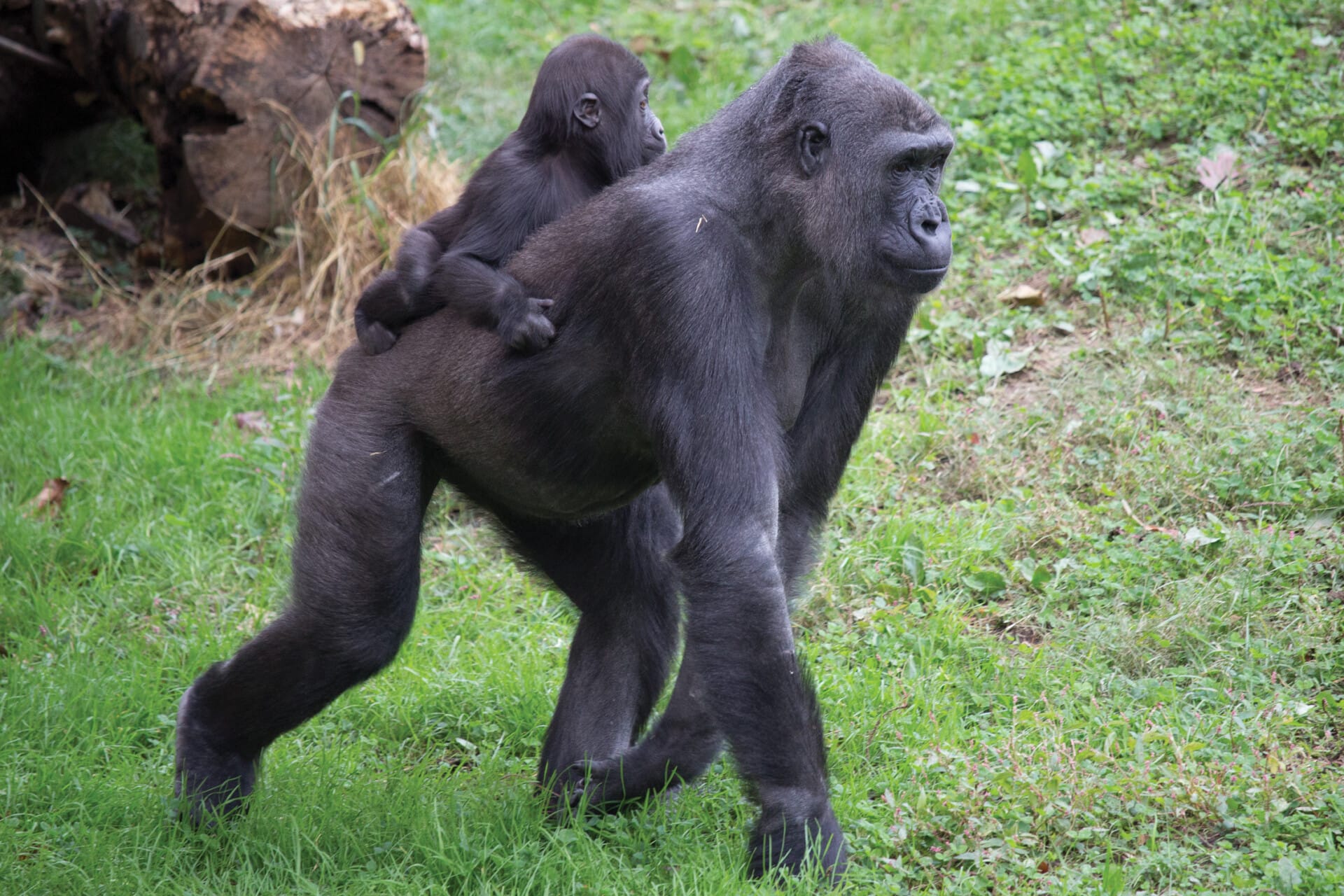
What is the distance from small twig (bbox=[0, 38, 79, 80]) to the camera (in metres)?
7.09

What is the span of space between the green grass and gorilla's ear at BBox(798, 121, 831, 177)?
5.63 ft

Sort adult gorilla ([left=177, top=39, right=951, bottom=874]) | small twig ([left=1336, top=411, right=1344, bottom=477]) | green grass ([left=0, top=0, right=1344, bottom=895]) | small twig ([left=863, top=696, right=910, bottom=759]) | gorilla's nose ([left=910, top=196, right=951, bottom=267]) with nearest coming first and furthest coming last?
adult gorilla ([left=177, top=39, right=951, bottom=874]), gorilla's nose ([left=910, top=196, right=951, bottom=267]), green grass ([left=0, top=0, right=1344, bottom=895]), small twig ([left=863, top=696, right=910, bottom=759]), small twig ([left=1336, top=411, right=1344, bottom=477])

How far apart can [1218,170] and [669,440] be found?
4.20m

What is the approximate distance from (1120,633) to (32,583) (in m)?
4.10

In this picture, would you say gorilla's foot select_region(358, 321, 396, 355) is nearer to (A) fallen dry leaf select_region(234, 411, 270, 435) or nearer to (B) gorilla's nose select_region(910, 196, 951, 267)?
(B) gorilla's nose select_region(910, 196, 951, 267)

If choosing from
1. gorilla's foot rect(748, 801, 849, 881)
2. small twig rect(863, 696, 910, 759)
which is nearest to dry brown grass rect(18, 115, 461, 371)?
small twig rect(863, 696, 910, 759)

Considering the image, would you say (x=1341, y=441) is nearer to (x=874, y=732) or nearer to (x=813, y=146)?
(x=874, y=732)

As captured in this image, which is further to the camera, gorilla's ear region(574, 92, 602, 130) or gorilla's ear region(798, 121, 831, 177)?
gorilla's ear region(574, 92, 602, 130)

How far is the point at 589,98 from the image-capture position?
426 cm

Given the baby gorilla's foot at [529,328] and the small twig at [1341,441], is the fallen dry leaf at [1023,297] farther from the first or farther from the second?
the baby gorilla's foot at [529,328]

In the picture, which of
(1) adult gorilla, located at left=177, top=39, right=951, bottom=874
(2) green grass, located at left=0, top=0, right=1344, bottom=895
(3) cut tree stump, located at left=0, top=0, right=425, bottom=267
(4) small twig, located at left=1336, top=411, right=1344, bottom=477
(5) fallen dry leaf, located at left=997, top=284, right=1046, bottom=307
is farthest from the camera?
(3) cut tree stump, located at left=0, top=0, right=425, bottom=267

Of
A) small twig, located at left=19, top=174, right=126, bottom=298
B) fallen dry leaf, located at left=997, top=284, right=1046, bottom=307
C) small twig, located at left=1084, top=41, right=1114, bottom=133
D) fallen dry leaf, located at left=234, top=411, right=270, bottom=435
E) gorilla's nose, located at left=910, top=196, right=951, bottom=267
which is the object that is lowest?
fallen dry leaf, located at left=234, top=411, right=270, bottom=435

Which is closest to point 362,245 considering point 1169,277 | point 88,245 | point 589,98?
point 88,245

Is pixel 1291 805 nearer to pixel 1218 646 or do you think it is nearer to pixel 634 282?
pixel 1218 646
